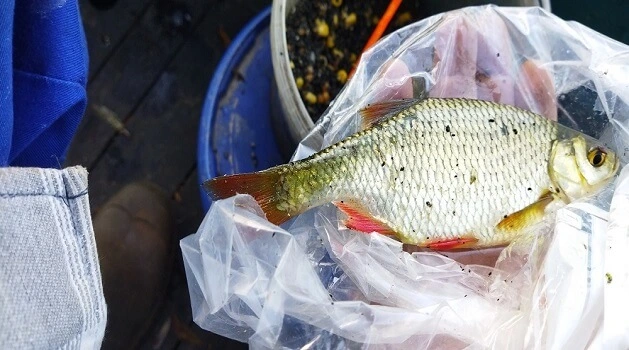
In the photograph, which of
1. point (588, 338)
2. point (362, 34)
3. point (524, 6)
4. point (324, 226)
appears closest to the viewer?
point (588, 338)

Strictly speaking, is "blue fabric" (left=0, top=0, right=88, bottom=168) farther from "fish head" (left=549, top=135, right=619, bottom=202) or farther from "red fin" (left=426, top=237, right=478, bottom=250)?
"fish head" (left=549, top=135, right=619, bottom=202)

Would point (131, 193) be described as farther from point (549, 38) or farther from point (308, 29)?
point (549, 38)

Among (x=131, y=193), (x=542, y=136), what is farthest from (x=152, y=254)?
(x=542, y=136)

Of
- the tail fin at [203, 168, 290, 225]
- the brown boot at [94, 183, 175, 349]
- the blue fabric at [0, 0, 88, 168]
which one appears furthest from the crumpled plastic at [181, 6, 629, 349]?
the brown boot at [94, 183, 175, 349]

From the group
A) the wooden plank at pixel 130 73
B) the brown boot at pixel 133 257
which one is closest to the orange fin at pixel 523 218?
the brown boot at pixel 133 257

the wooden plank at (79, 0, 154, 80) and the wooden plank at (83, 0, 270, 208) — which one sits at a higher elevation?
the wooden plank at (79, 0, 154, 80)

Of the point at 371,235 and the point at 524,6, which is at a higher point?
the point at 524,6

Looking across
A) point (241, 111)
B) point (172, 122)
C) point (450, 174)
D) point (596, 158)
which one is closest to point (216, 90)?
point (241, 111)
